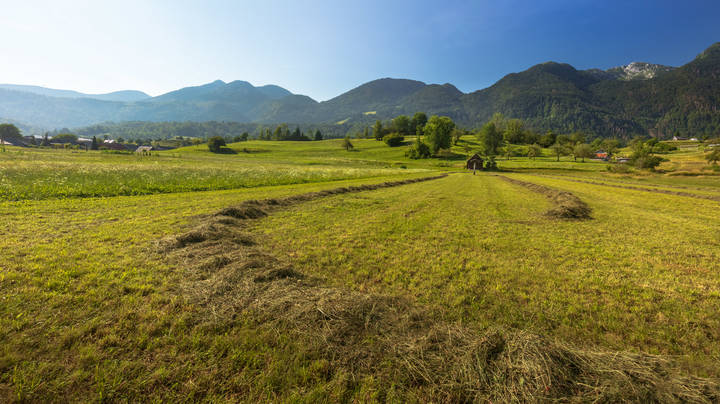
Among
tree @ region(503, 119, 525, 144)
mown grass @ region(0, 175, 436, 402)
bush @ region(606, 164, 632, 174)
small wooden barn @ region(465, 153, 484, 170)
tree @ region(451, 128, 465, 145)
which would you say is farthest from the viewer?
tree @ region(503, 119, 525, 144)

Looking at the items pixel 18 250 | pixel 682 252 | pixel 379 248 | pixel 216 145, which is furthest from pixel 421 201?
pixel 216 145

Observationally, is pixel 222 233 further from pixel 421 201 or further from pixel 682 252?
pixel 682 252

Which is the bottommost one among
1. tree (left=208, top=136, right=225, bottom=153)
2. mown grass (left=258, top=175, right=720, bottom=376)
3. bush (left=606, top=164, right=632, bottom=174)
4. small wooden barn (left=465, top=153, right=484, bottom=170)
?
mown grass (left=258, top=175, right=720, bottom=376)

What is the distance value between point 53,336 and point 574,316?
8.71 m

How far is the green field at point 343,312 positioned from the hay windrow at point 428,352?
25mm

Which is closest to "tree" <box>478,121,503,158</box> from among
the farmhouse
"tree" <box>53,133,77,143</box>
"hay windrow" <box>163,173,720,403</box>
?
the farmhouse

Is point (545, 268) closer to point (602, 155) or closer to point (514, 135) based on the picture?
point (514, 135)

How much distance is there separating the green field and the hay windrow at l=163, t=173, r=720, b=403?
0.02 meters

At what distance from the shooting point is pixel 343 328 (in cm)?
396

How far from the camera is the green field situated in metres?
2.98

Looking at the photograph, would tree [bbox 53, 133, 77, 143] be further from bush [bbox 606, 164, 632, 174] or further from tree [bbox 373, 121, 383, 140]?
bush [bbox 606, 164, 632, 174]

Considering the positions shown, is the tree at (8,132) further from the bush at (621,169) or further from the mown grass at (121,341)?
the bush at (621,169)

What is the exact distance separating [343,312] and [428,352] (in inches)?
58.7

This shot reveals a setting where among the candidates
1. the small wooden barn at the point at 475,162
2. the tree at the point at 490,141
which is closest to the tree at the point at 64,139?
the small wooden barn at the point at 475,162
